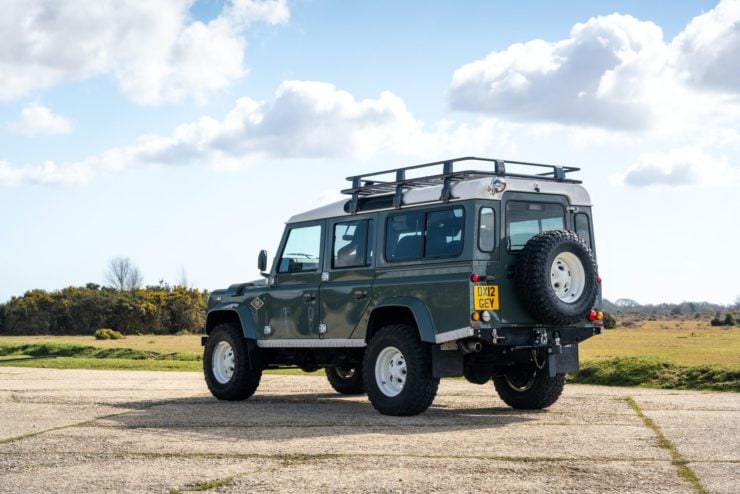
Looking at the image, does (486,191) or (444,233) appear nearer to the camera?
(486,191)

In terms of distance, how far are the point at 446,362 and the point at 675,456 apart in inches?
151

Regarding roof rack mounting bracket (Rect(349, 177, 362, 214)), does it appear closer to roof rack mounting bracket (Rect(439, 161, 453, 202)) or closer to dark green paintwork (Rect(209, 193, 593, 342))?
dark green paintwork (Rect(209, 193, 593, 342))

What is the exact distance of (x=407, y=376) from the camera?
42.1ft

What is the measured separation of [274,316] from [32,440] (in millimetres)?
5103

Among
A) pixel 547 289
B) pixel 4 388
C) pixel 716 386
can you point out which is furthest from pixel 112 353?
pixel 547 289

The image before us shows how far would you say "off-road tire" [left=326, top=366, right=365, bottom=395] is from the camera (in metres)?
17.1

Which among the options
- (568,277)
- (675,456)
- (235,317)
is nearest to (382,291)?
(568,277)

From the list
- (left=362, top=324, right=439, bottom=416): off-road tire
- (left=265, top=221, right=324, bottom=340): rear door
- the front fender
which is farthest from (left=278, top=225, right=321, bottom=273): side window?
(left=362, top=324, right=439, bottom=416): off-road tire

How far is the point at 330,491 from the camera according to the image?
7.91 metres

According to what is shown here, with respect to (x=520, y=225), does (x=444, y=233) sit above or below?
below

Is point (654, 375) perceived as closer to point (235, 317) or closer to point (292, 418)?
point (235, 317)

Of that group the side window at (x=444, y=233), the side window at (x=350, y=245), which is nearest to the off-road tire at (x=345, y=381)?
the side window at (x=350, y=245)

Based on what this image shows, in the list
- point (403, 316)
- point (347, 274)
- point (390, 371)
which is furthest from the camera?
point (347, 274)

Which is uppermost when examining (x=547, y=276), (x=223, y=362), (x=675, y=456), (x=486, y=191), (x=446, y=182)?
(x=446, y=182)
